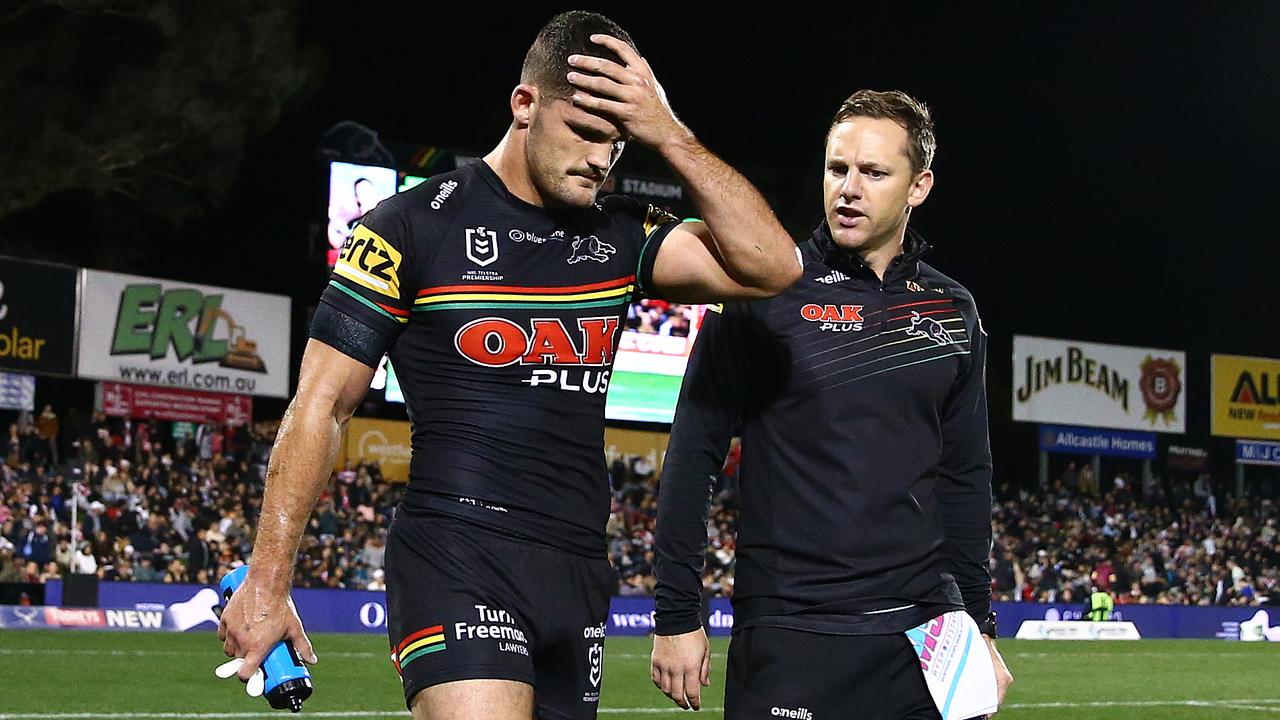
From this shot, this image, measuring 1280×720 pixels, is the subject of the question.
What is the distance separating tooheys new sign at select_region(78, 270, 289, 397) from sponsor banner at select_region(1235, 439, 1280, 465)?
2578 centimetres

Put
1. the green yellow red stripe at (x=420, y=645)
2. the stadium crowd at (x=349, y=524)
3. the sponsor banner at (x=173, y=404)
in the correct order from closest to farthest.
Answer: the green yellow red stripe at (x=420, y=645) → the stadium crowd at (x=349, y=524) → the sponsor banner at (x=173, y=404)

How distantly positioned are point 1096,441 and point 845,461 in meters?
38.5

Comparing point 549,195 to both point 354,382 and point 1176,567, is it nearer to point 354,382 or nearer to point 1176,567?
point 354,382

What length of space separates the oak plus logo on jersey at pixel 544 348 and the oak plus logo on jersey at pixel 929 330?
3.09 ft

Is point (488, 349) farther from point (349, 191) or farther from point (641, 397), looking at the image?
point (641, 397)

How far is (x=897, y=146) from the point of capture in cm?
463

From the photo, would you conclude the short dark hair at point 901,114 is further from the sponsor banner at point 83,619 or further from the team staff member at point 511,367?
the sponsor banner at point 83,619

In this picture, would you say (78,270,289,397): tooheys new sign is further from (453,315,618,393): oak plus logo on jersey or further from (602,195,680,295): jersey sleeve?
(453,315,618,393): oak plus logo on jersey

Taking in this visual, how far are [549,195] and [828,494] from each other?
3.51ft

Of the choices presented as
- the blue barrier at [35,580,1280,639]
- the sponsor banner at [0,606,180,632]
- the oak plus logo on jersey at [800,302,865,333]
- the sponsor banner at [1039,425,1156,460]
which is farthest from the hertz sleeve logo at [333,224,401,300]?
the sponsor banner at [1039,425,1156,460]

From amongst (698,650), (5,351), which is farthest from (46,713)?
(5,351)

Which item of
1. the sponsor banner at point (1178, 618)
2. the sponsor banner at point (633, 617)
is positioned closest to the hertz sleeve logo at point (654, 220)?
the sponsor banner at point (633, 617)

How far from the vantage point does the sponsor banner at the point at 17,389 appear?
27.0 meters

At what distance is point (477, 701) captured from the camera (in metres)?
3.75
